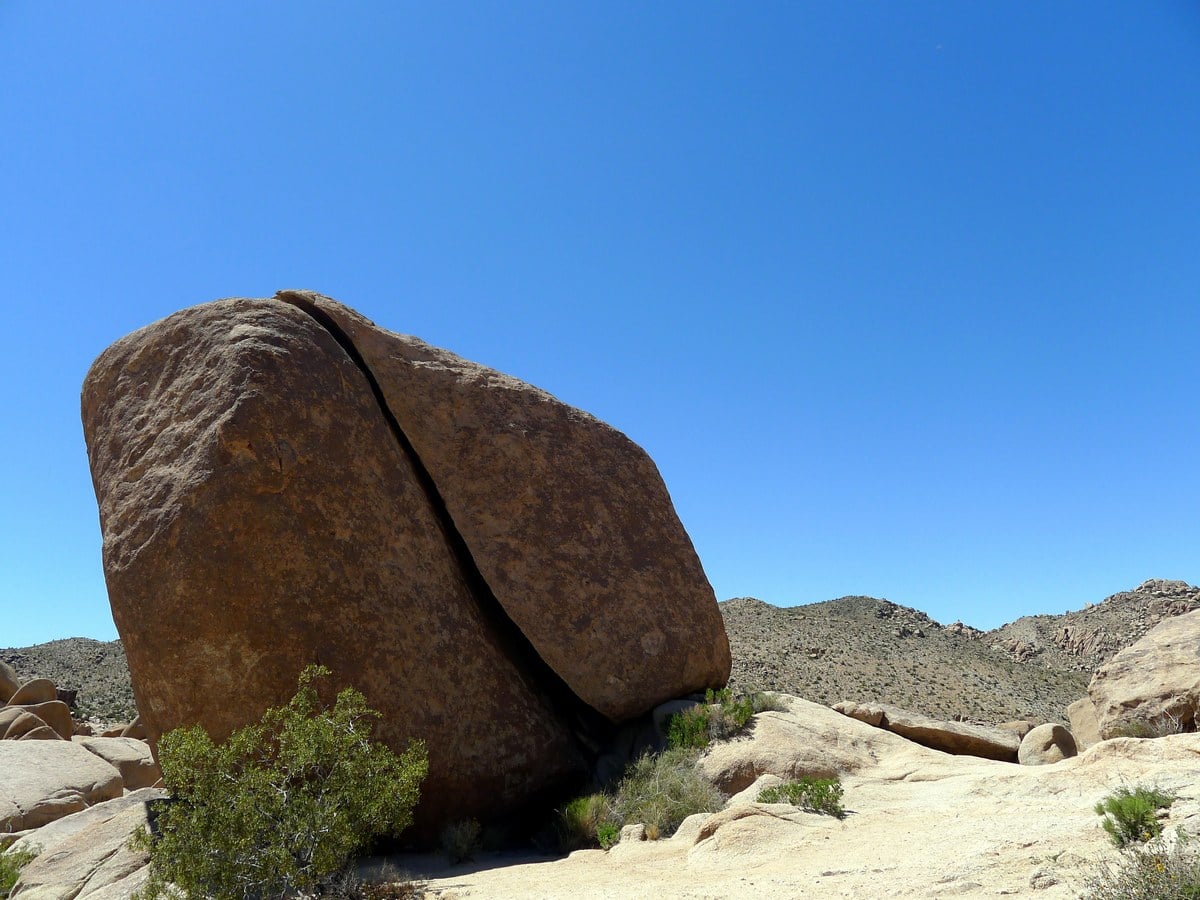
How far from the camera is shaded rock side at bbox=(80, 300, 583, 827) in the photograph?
8.52 metres

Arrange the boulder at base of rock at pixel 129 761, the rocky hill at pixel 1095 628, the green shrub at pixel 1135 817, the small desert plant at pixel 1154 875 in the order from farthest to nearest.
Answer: the rocky hill at pixel 1095 628 → the boulder at base of rock at pixel 129 761 → the green shrub at pixel 1135 817 → the small desert plant at pixel 1154 875

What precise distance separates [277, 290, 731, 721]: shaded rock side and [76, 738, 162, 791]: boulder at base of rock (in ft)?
22.7

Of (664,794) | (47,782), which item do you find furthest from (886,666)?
(47,782)

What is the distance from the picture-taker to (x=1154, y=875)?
419 centimetres

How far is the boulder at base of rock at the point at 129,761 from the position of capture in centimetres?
1337

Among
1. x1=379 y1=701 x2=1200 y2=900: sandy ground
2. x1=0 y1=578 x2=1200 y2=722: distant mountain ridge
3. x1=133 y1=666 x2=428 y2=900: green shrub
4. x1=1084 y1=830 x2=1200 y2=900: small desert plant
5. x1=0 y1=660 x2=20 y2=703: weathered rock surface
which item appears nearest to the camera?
x1=1084 y1=830 x2=1200 y2=900: small desert plant

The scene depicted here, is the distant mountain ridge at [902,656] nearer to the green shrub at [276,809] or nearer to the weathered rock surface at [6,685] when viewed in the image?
the weathered rock surface at [6,685]

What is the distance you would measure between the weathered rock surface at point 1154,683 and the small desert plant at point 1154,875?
573 centimetres

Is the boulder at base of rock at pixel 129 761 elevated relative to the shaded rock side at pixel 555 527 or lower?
lower

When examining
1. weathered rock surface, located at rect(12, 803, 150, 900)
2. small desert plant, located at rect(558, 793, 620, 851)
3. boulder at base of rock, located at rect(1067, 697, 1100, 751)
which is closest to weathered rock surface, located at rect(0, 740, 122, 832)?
weathered rock surface, located at rect(12, 803, 150, 900)

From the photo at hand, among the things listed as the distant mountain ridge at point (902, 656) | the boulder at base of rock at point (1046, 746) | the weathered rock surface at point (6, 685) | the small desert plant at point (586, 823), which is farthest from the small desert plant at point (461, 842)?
the weathered rock surface at point (6, 685)

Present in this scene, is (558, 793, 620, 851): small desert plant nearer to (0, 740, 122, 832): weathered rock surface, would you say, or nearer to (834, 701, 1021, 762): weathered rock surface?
(834, 701, 1021, 762): weathered rock surface

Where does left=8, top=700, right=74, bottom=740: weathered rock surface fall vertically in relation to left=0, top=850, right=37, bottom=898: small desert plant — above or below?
above

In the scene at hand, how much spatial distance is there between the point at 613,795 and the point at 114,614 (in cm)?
593
